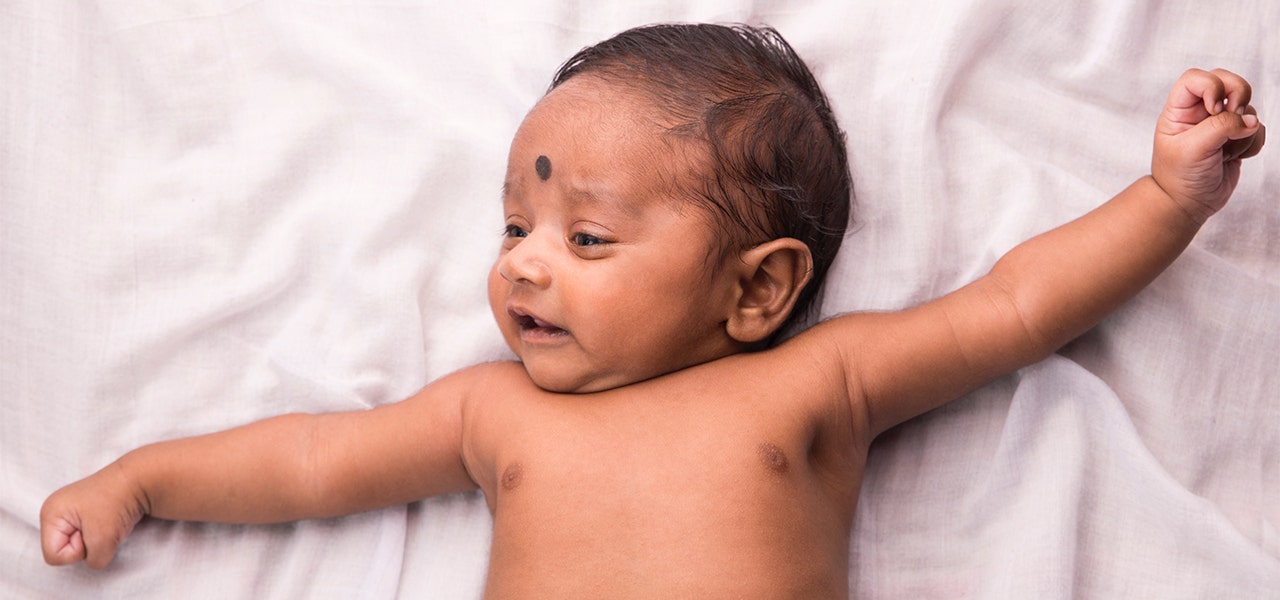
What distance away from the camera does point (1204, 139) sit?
5.12 ft

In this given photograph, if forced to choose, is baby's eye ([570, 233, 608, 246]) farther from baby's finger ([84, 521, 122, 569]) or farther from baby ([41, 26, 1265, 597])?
→ baby's finger ([84, 521, 122, 569])

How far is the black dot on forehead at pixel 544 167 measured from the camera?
162 centimetres

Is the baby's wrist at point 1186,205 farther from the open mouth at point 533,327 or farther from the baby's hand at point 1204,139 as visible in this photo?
the open mouth at point 533,327

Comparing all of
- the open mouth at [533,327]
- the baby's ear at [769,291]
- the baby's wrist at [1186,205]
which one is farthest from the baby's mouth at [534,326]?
the baby's wrist at [1186,205]

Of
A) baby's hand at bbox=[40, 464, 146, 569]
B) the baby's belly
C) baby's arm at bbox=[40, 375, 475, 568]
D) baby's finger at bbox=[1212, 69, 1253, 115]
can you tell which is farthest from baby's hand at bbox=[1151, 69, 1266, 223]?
baby's hand at bbox=[40, 464, 146, 569]

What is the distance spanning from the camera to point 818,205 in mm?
1707

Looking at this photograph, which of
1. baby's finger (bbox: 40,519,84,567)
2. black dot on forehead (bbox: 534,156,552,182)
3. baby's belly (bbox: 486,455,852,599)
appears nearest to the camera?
baby's belly (bbox: 486,455,852,599)

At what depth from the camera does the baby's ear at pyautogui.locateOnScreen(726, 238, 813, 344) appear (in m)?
1.67

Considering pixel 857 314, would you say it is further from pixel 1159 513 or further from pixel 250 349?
pixel 250 349

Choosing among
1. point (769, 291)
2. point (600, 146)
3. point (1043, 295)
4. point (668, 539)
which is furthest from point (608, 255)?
point (1043, 295)

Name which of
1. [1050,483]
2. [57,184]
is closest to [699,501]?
[1050,483]

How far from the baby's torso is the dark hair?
0.70ft

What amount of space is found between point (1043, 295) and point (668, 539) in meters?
0.65

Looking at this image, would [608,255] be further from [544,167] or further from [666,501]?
[666,501]
